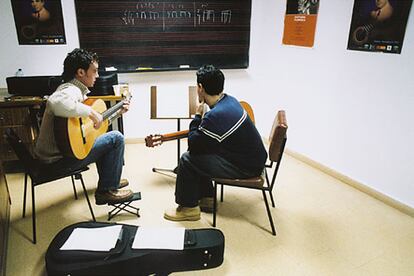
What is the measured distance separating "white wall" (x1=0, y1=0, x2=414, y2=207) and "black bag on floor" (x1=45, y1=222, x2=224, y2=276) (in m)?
1.23

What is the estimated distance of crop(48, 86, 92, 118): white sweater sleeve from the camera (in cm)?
180

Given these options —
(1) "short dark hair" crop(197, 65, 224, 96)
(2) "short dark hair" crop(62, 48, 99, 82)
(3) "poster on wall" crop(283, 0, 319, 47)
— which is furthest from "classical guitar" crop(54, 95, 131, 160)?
(3) "poster on wall" crop(283, 0, 319, 47)

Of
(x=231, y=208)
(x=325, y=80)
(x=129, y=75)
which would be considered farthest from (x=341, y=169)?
(x=129, y=75)

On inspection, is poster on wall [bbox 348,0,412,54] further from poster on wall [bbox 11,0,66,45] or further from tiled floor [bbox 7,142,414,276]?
poster on wall [bbox 11,0,66,45]

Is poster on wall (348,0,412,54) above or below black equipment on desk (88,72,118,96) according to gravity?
above

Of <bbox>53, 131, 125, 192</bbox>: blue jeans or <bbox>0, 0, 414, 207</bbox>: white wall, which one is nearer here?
<bbox>53, 131, 125, 192</bbox>: blue jeans

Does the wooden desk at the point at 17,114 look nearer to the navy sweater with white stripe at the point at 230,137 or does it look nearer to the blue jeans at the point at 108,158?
the blue jeans at the point at 108,158

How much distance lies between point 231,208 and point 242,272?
0.65 metres

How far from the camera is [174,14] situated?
319 centimetres

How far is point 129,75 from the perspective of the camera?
130 inches

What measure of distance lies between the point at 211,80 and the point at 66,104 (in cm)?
86

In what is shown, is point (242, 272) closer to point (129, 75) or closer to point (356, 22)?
point (356, 22)

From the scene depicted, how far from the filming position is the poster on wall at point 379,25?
2152 mm

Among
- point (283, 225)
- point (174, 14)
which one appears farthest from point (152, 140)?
point (174, 14)
